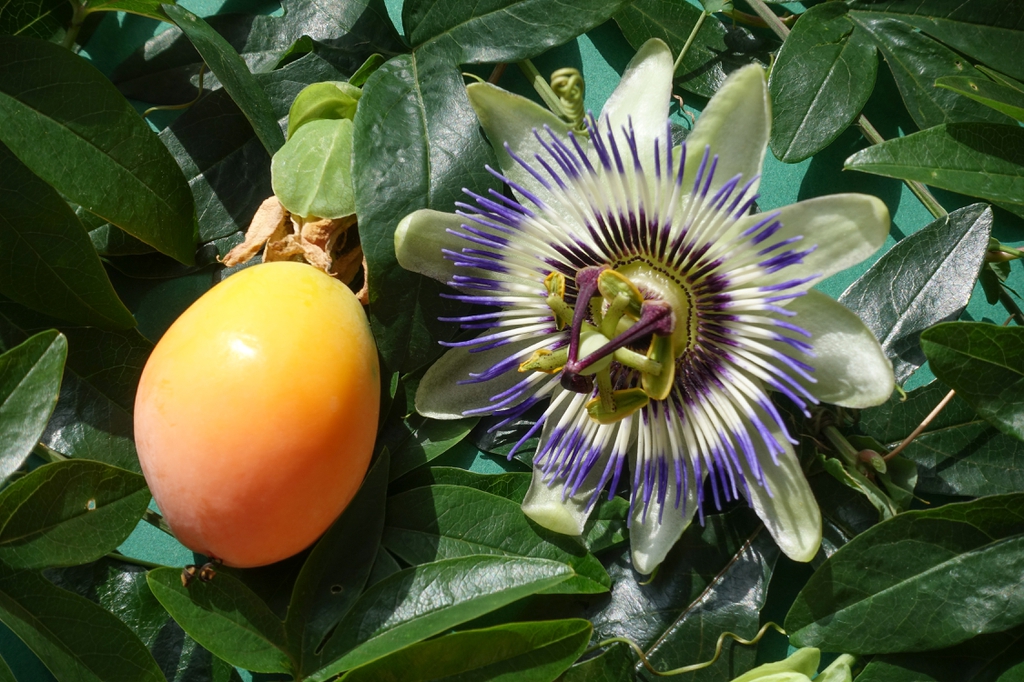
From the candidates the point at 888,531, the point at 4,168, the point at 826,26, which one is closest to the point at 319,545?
the point at 4,168

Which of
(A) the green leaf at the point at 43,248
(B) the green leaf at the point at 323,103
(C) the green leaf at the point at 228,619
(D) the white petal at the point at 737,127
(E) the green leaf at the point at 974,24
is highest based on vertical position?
(E) the green leaf at the point at 974,24

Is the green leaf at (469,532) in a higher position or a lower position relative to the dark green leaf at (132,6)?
lower

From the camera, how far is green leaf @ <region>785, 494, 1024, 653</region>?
4.09ft

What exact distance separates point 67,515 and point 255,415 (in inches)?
13.8

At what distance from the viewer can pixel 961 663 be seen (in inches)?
51.4

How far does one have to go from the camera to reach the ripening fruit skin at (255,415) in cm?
114

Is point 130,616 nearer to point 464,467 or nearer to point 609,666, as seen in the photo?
point 464,467

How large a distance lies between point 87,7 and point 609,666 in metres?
1.40

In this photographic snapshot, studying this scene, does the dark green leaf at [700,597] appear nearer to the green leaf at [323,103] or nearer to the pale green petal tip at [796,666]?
the pale green petal tip at [796,666]

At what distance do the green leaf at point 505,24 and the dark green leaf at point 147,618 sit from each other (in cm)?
104

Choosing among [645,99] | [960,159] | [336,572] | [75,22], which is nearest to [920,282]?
[960,159]

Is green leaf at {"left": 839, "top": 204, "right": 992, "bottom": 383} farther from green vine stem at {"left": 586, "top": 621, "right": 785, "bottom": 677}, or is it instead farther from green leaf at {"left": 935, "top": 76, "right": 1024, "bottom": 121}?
green vine stem at {"left": 586, "top": 621, "right": 785, "bottom": 677}

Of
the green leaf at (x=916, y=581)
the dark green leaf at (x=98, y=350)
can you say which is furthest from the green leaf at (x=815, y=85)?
the dark green leaf at (x=98, y=350)

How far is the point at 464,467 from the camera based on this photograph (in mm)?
1514
